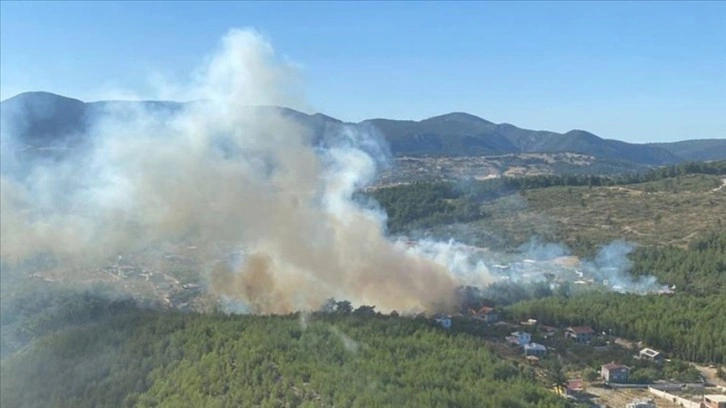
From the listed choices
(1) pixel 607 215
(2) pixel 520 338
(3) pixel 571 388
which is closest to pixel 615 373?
(3) pixel 571 388

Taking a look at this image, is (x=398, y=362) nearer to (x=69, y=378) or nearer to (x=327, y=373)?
(x=327, y=373)

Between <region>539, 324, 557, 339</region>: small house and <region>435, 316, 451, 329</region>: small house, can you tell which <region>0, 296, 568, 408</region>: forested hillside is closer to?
<region>435, 316, 451, 329</region>: small house

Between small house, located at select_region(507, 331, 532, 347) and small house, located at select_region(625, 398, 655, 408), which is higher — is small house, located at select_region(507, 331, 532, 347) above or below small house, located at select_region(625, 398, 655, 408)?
above

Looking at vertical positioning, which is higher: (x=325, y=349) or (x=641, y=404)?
(x=325, y=349)

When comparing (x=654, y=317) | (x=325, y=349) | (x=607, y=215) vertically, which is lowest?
(x=607, y=215)

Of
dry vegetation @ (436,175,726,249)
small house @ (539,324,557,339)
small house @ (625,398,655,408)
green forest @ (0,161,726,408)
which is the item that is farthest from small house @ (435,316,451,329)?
dry vegetation @ (436,175,726,249)

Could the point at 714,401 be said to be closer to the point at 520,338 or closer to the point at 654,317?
the point at 520,338
